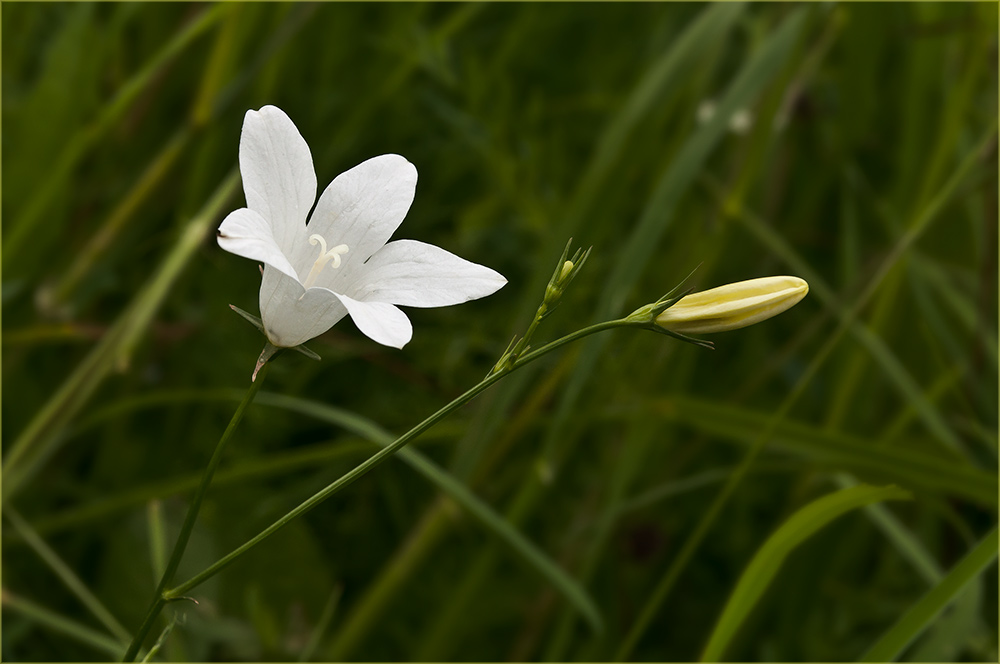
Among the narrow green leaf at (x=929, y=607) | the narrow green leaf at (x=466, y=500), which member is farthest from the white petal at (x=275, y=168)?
the narrow green leaf at (x=929, y=607)

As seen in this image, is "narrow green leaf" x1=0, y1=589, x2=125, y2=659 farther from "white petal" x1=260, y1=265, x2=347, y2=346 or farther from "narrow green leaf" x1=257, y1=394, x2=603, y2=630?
"white petal" x1=260, y1=265, x2=347, y2=346

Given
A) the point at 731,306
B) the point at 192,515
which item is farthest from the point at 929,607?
the point at 192,515

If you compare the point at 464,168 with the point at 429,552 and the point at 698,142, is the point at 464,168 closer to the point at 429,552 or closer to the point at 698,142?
the point at 698,142

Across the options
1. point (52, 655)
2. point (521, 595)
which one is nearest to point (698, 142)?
point (521, 595)

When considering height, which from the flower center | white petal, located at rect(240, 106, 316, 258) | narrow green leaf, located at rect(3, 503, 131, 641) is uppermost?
white petal, located at rect(240, 106, 316, 258)

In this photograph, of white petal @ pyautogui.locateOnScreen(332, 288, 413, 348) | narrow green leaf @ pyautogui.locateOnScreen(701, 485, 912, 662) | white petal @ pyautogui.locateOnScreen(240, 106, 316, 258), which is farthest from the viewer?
→ narrow green leaf @ pyautogui.locateOnScreen(701, 485, 912, 662)

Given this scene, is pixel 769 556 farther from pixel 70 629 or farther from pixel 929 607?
pixel 70 629

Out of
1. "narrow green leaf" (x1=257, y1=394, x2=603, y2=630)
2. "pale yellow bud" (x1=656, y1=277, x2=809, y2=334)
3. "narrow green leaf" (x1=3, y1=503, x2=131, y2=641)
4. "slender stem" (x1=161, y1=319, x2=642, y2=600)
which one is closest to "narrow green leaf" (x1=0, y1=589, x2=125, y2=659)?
"narrow green leaf" (x1=3, y1=503, x2=131, y2=641)
